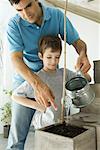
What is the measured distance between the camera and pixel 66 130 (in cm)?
58

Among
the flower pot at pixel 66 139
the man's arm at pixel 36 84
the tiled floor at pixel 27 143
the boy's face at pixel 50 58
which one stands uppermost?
the boy's face at pixel 50 58

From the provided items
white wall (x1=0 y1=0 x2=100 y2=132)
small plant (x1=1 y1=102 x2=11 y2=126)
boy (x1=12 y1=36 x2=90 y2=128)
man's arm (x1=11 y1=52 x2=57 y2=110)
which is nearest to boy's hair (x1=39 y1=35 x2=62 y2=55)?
boy (x1=12 y1=36 x2=90 y2=128)

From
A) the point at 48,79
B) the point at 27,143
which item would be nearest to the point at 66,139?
the point at 48,79

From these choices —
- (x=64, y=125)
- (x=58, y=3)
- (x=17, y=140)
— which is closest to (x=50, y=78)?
(x=17, y=140)

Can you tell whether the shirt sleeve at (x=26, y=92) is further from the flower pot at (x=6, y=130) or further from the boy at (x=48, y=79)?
the flower pot at (x=6, y=130)

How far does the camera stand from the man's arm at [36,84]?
0.69 m

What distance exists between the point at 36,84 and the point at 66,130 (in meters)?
0.23

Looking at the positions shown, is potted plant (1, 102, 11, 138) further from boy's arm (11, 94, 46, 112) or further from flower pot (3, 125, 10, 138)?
boy's arm (11, 94, 46, 112)

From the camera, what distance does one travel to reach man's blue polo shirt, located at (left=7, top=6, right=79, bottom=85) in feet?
3.29

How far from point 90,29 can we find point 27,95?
1.64 m

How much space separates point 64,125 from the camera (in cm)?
62

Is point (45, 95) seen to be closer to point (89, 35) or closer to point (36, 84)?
point (36, 84)

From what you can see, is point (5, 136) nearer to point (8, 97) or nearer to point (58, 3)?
point (8, 97)

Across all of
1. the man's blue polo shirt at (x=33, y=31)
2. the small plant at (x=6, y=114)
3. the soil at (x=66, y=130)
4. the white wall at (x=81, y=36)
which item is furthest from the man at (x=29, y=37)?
the small plant at (x=6, y=114)
